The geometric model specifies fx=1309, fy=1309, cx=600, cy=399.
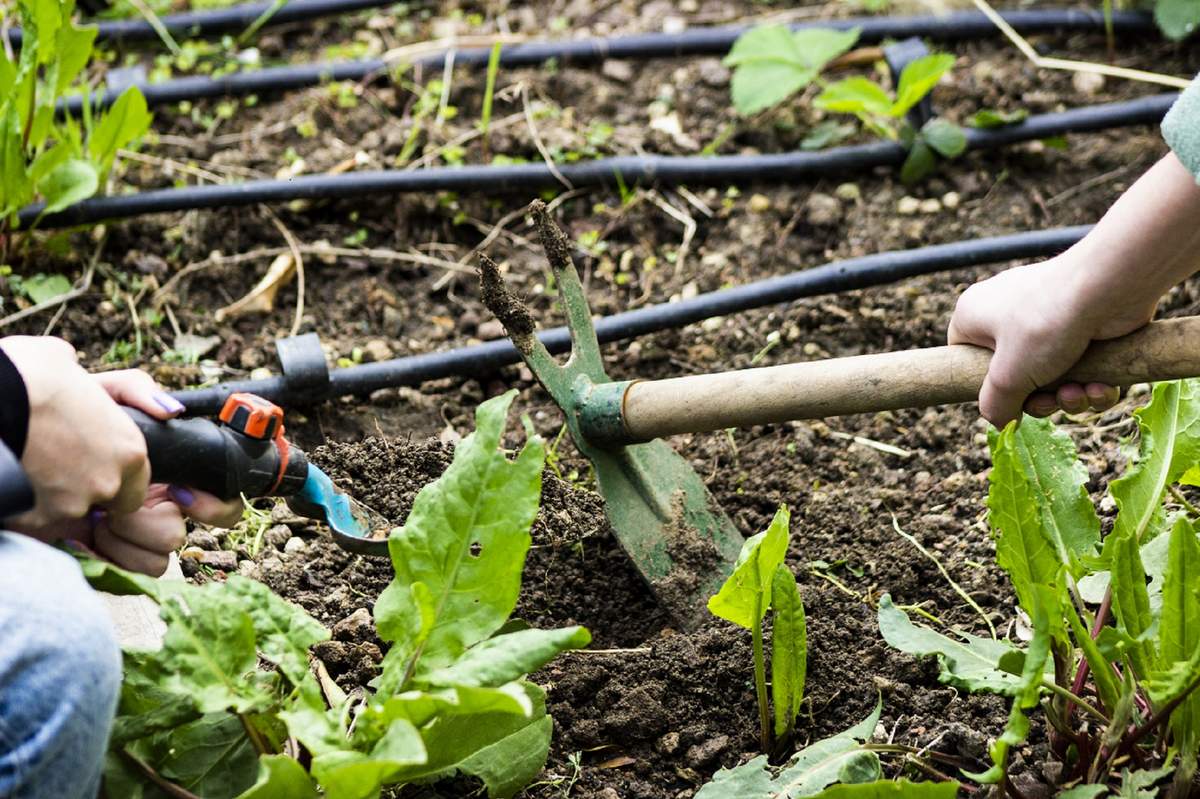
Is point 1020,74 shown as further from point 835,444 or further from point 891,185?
point 835,444

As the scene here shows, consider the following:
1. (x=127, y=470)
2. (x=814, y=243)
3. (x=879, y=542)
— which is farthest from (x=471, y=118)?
(x=127, y=470)

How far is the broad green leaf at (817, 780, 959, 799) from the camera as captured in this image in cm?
127

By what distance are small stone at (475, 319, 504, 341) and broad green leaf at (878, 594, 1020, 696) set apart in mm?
1152

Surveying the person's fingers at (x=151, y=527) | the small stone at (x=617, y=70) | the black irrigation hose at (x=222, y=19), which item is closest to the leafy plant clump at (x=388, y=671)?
the person's fingers at (x=151, y=527)

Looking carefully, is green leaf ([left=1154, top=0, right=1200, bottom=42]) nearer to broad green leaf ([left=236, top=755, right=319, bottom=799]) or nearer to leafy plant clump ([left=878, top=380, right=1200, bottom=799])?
leafy plant clump ([left=878, top=380, right=1200, bottom=799])

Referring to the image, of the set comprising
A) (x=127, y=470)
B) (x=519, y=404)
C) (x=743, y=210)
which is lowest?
(x=519, y=404)

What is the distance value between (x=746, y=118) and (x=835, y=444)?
1.01 meters

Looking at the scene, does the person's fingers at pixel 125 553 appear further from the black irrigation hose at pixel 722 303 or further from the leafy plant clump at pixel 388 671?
the black irrigation hose at pixel 722 303

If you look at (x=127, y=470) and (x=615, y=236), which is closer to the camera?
(x=127, y=470)

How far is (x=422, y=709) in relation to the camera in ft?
4.24

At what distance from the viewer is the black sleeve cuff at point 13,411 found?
128cm

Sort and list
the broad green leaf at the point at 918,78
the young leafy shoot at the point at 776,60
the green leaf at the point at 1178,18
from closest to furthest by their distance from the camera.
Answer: the broad green leaf at the point at 918,78 < the young leafy shoot at the point at 776,60 < the green leaf at the point at 1178,18

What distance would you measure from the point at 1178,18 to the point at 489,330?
170cm

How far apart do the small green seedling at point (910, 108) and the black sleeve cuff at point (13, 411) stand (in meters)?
1.77
